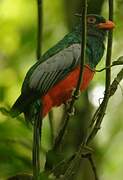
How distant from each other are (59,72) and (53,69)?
0.42 feet

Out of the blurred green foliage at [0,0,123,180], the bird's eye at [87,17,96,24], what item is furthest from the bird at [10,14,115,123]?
the blurred green foliage at [0,0,123,180]

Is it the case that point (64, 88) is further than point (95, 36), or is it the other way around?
point (95, 36)

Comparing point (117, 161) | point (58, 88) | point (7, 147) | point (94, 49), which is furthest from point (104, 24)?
point (117, 161)

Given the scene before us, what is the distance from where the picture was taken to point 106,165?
21.3ft

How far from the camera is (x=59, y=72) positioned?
421 centimetres

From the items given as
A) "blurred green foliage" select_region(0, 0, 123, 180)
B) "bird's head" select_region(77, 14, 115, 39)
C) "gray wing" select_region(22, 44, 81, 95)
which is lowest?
"blurred green foliage" select_region(0, 0, 123, 180)

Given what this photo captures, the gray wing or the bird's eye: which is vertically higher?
the bird's eye

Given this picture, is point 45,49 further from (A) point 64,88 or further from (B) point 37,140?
(B) point 37,140

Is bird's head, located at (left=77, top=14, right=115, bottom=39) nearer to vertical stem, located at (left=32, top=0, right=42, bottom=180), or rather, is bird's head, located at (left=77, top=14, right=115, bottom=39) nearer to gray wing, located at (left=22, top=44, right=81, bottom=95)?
gray wing, located at (left=22, top=44, right=81, bottom=95)

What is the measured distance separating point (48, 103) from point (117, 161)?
3190 mm

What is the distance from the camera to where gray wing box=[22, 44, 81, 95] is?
12.7 ft

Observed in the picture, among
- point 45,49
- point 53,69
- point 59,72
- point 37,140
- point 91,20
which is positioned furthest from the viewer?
point 45,49

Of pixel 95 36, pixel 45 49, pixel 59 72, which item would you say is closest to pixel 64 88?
pixel 59 72

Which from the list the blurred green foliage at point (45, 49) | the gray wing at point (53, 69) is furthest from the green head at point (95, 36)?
the blurred green foliage at point (45, 49)
